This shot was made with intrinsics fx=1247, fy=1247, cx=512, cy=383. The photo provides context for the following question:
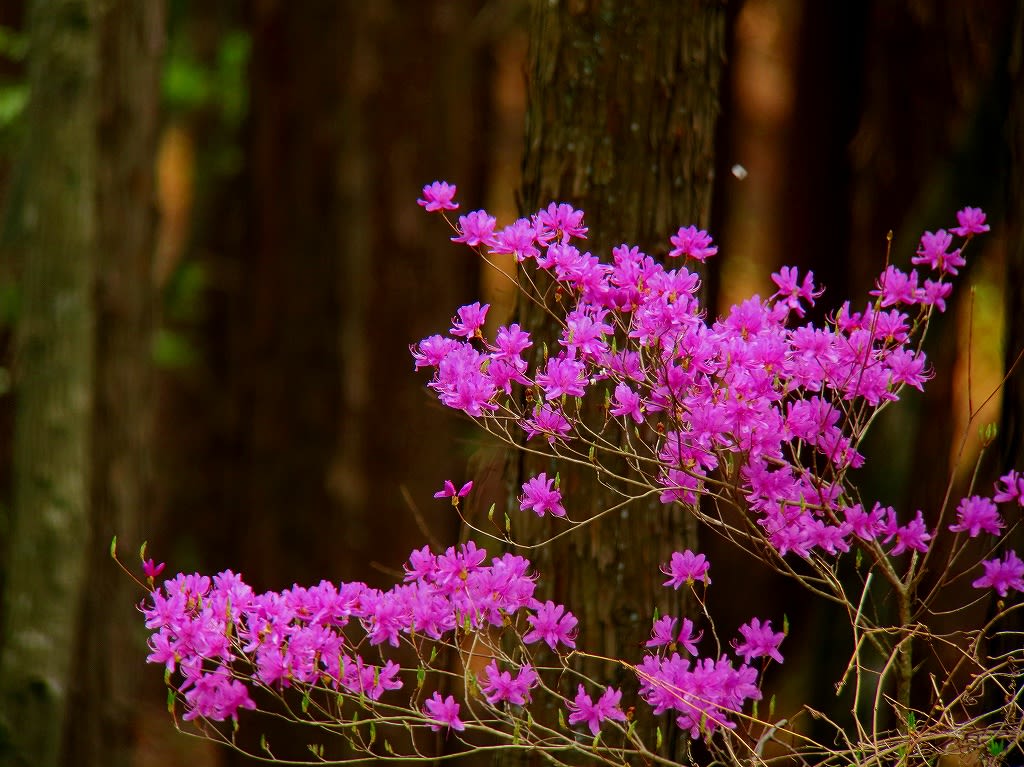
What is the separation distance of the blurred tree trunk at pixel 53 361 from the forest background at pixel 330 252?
0.01m

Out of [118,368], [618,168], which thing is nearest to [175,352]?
[118,368]

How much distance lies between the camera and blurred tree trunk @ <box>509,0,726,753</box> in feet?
10.6

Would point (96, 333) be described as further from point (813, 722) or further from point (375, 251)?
point (813, 722)

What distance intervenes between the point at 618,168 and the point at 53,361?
10.3 feet

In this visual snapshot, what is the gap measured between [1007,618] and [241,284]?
5598 millimetres

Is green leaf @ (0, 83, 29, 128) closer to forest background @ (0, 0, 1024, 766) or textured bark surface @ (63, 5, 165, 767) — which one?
forest background @ (0, 0, 1024, 766)

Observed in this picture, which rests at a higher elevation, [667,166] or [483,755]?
[667,166]

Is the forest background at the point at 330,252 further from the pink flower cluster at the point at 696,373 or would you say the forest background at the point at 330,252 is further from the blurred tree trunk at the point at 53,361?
the pink flower cluster at the point at 696,373

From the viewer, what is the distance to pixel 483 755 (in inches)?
229

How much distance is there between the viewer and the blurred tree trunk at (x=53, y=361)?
17.6 ft

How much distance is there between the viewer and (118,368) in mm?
5809

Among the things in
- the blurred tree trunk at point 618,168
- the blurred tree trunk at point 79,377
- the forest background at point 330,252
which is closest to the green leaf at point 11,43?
the forest background at point 330,252

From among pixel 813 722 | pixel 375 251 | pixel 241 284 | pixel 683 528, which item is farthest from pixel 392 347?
pixel 683 528

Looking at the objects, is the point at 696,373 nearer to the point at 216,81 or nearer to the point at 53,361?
the point at 53,361
